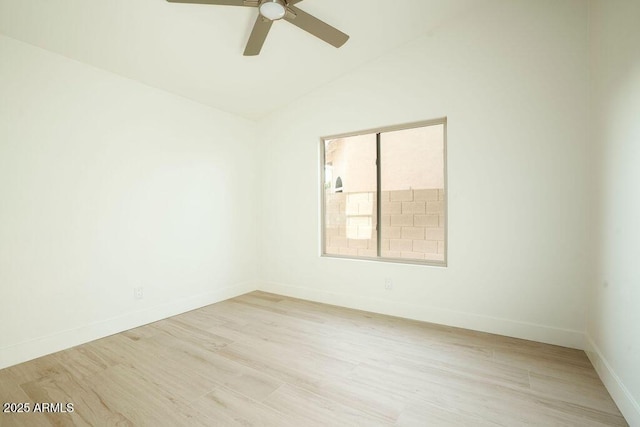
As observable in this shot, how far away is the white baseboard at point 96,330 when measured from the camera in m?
2.15

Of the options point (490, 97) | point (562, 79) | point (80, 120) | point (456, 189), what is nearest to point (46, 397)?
point (80, 120)

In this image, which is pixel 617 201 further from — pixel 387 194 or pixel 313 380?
pixel 313 380

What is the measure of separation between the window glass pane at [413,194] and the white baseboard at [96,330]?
2.27 metres

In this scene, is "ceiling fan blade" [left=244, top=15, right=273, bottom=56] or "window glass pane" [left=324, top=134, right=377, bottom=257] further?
"window glass pane" [left=324, top=134, right=377, bottom=257]

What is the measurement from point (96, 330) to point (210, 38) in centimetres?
277

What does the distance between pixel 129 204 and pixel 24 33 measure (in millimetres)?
1452

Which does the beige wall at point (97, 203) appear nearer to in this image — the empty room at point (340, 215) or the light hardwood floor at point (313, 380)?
the empty room at point (340, 215)

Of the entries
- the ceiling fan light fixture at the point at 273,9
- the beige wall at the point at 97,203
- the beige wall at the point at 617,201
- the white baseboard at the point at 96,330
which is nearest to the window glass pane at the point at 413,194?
the beige wall at the point at 617,201

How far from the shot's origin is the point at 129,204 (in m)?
2.81

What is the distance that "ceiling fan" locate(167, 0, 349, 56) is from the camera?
1.86 meters

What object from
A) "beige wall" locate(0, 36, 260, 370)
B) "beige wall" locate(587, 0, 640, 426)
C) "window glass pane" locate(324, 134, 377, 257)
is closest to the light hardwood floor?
"beige wall" locate(587, 0, 640, 426)

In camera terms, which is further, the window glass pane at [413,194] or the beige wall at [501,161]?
the window glass pane at [413,194]

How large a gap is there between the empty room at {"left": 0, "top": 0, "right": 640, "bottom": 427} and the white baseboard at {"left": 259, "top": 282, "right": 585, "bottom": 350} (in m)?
0.02

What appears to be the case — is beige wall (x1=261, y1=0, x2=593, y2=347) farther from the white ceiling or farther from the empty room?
the white ceiling
